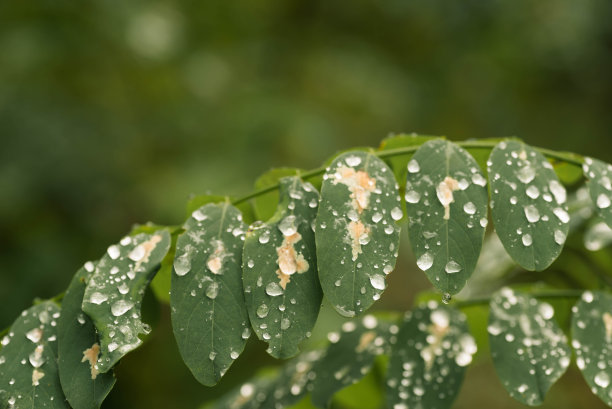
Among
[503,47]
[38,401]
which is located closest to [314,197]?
[38,401]

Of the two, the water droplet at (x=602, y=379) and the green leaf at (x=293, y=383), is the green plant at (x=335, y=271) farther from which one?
the green leaf at (x=293, y=383)

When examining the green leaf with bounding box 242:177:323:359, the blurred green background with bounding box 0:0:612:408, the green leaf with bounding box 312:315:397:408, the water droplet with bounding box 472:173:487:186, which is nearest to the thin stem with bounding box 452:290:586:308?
the green leaf with bounding box 312:315:397:408

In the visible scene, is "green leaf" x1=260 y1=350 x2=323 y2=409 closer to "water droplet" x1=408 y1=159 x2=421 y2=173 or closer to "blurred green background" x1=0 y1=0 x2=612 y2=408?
"water droplet" x1=408 y1=159 x2=421 y2=173

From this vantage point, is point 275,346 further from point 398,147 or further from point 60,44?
point 60,44

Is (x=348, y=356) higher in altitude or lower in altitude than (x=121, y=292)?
lower

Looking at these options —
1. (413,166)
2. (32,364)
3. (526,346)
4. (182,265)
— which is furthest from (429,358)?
(32,364)

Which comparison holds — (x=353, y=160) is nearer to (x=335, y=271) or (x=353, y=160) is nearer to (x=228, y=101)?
(x=335, y=271)

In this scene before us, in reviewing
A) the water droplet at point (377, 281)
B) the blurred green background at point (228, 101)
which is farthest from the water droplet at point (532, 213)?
the blurred green background at point (228, 101)
